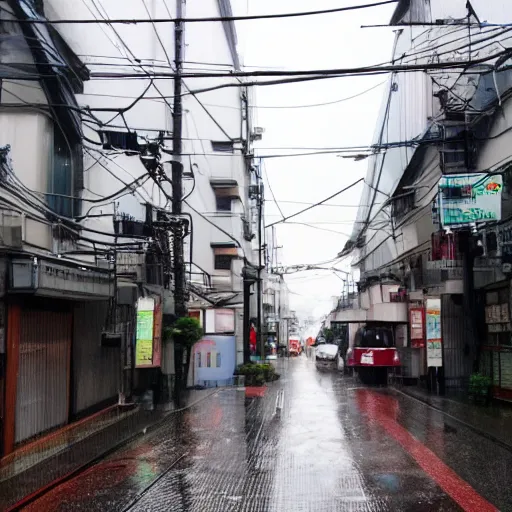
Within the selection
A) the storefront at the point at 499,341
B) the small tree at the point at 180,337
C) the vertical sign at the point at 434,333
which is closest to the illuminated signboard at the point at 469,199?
the storefront at the point at 499,341

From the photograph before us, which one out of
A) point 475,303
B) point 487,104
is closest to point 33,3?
point 487,104

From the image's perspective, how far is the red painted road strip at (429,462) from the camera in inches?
271

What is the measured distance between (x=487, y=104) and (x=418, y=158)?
5.89 m

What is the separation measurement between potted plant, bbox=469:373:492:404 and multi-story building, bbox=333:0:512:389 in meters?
0.41

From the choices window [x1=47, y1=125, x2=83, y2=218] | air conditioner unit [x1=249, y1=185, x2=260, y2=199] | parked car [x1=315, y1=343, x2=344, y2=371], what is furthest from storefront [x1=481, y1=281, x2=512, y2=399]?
air conditioner unit [x1=249, y1=185, x2=260, y2=199]

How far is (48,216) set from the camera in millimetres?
12734

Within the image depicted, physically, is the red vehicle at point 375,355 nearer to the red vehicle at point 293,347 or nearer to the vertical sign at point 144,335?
the vertical sign at point 144,335

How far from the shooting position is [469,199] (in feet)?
51.5

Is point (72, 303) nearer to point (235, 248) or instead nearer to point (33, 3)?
point (33, 3)

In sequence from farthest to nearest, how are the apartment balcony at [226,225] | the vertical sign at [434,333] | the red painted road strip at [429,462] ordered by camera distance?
the apartment balcony at [226,225] → the vertical sign at [434,333] → the red painted road strip at [429,462]

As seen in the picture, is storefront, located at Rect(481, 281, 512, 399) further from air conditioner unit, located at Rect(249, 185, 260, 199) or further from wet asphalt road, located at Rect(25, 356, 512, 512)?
air conditioner unit, located at Rect(249, 185, 260, 199)

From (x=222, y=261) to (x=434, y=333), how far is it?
13869 mm

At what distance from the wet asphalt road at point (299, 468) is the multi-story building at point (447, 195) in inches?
190

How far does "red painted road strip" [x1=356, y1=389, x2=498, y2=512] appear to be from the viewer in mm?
6883
